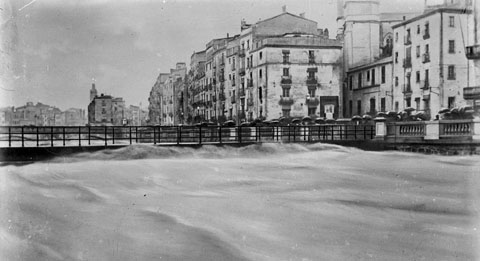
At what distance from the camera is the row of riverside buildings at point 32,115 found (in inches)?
105

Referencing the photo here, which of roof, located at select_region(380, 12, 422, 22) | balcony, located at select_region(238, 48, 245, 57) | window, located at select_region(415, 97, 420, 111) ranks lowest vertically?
window, located at select_region(415, 97, 420, 111)

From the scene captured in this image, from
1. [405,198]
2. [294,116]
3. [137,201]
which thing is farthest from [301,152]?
[137,201]

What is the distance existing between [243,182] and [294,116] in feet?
1.88

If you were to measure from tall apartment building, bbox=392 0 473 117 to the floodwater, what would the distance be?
0.38m

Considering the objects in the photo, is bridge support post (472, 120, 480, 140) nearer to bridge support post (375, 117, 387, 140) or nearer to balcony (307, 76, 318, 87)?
bridge support post (375, 117, 387, 140)

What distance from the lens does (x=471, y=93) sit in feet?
8.69

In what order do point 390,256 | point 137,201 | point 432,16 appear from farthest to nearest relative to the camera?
1. point 432,16
2. point 137,201
3. point 390,256

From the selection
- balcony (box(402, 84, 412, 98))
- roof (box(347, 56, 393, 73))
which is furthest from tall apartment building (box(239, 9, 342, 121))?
balcony (box(402, 84, 412, 98))

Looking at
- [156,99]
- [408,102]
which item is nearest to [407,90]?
[408,102]

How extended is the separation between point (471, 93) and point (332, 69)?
33.8 inches

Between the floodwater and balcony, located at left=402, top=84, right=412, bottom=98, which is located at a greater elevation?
balcony, located at left=402, top=84, right=412, bottom=98

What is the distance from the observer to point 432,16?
274cm

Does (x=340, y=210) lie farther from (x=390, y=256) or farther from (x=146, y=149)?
(x=146, y=149)

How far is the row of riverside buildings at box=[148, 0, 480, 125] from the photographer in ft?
8.84
